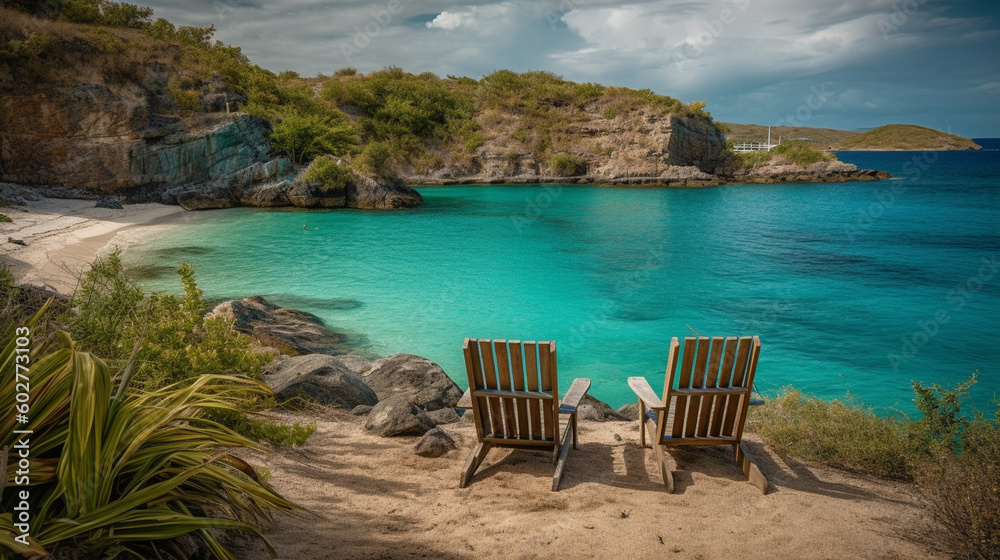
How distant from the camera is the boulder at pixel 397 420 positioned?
5723mm

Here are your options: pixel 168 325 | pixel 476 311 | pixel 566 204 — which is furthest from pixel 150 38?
pixel 168 325

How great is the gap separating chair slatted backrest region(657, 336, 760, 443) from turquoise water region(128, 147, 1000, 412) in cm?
402

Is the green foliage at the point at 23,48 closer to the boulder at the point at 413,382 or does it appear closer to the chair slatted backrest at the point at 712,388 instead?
the boulder at the point at 413,382

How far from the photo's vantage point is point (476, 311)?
522 inches

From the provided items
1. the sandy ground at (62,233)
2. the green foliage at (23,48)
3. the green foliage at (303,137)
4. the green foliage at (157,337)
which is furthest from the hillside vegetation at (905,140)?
the green foliage at (157,337)

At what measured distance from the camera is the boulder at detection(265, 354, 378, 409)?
6.50 metres

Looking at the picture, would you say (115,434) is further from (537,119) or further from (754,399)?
(537,119)

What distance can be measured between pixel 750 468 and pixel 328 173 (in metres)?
29.6

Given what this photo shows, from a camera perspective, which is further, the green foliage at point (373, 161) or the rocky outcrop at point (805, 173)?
the rocky outcrop at point (805, 173)

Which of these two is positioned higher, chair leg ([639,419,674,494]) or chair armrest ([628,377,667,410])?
chair armrest ([628,377,667,410])

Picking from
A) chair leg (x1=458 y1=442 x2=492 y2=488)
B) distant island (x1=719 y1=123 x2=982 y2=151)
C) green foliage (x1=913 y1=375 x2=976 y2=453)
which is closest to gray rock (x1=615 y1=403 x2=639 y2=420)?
chair leg (x1=458 y1=442 x2=492 y2=488)

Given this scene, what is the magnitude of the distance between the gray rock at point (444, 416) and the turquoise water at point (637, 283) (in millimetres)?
2694

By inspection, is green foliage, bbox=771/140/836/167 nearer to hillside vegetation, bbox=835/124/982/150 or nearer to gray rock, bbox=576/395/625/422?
gray rock, bbox=576/395/625/422

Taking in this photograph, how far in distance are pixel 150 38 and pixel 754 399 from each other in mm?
37611
